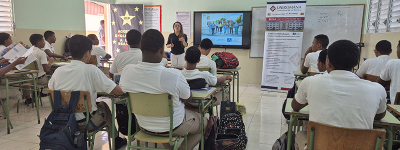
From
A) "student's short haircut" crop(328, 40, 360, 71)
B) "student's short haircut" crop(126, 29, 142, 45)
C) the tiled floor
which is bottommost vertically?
the tiled floor

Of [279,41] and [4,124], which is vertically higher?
[279,41]

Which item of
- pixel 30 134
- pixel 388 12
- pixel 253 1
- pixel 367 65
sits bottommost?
pixel 30 134

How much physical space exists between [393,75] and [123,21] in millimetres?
6614

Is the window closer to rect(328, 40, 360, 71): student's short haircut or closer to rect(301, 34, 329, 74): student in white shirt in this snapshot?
rect(301, 34, 329, 74): student in white shirt

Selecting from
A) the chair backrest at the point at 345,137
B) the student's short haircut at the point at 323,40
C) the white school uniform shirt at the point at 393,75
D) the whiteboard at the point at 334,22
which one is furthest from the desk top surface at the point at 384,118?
the whiteboard at the point at 334,22

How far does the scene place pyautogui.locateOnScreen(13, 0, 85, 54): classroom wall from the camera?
505 centimetres

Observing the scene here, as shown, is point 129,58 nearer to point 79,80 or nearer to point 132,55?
point 132,55

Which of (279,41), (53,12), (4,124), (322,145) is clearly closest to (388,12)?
(279,41)

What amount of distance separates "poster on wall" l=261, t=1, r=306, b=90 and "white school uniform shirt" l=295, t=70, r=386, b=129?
14.2 ft

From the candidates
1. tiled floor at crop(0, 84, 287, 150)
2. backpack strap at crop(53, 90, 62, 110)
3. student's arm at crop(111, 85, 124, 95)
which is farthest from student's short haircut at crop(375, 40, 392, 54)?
backpack strap at crop(53, 90, 62, 110)

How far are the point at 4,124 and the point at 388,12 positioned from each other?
617cm

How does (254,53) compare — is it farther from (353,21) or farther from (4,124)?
(4,124)

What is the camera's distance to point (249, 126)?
139 inches

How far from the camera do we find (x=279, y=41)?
226 inches
